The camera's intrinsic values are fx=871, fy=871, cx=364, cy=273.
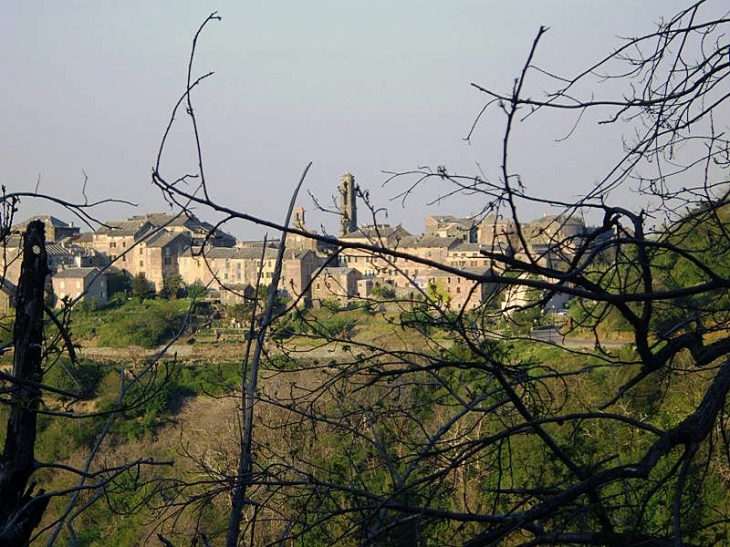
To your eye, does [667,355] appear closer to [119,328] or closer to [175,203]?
[175,203]

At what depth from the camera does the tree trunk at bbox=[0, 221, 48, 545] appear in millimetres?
1711

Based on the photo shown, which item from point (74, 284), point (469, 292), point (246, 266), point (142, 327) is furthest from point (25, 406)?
point (246, 266)

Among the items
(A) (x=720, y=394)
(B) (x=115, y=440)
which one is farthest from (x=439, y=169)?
(B) (x=115, y=440)

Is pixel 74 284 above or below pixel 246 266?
below

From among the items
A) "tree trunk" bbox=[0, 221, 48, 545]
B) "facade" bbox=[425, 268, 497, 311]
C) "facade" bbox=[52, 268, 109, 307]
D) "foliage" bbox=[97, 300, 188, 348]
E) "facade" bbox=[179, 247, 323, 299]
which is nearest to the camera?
"facade" bbox=[425, 268, 497, 311]

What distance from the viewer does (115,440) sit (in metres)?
15.4

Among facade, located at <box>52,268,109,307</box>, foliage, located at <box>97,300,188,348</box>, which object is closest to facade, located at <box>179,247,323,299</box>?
foliage, located at <box>97,300,188,348</box>

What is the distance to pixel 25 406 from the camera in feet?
5.53

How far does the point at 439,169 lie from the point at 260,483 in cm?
64

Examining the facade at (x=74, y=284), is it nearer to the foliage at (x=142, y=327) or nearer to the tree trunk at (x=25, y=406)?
the foliage at (x=142, y=327)

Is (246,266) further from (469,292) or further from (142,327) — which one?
(469,292)

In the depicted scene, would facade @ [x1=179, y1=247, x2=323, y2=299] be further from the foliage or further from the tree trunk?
the tree trunk

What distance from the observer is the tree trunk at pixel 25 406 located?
171 centimetres

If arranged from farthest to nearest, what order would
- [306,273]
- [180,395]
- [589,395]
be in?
→ 1. [306,273]
2. [180,395]
3. [589,395]
